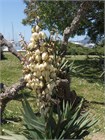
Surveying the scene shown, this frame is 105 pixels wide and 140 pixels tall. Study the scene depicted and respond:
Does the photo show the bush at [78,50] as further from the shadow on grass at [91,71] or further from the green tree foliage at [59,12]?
the green tree foliage at [59,12]

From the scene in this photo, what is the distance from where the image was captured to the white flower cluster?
4379 millimetres

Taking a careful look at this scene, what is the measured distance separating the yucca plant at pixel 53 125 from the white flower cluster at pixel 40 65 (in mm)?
776

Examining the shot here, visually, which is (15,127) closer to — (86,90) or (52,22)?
(86,90)

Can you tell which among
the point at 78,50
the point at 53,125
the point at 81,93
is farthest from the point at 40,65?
the point at 78,50

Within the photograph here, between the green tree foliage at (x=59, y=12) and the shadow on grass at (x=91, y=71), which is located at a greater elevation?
the green tree foliage at (x=59, y=12)

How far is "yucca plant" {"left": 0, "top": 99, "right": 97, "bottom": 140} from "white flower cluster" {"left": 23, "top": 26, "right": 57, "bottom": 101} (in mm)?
776

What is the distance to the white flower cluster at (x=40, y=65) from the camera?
438 centimetres

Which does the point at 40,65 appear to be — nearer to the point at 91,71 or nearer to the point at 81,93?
the point at 81,93

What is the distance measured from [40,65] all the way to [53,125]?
1.52 m

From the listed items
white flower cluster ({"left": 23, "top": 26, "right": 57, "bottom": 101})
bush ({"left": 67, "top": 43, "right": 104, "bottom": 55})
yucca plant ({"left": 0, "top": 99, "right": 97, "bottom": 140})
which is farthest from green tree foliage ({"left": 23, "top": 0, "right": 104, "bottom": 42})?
white flower cluster ({"left": 23, "top": 26, "right": 57, "bottom": 101})

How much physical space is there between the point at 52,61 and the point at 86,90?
8.63m

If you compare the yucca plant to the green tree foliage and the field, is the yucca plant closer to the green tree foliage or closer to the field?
the field

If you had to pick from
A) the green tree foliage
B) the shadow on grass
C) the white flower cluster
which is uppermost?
the green tree foliage

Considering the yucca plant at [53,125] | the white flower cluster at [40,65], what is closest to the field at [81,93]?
the yucca plant at [53,125]
